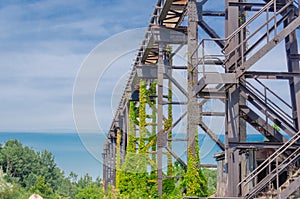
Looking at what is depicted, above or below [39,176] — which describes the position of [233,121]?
below

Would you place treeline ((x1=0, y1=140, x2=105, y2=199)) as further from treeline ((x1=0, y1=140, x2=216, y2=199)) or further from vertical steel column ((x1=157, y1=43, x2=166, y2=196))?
vertical steel column ((x1=157, y1=43, x2=166, y2=196))

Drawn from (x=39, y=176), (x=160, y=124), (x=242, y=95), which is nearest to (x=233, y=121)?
(x=242, y=95)

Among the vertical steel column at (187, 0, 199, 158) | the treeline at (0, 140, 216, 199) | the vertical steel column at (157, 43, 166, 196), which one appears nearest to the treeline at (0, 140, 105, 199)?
the treeline at (0, 140, 216, 199)

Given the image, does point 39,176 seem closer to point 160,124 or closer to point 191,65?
point 160,124

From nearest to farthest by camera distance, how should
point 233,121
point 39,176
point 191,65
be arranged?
point 233,121
point 191,65
point 39,176

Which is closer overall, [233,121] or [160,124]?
[233,121]

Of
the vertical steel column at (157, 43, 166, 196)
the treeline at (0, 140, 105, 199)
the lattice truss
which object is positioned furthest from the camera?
the treeline at (0, 140, 105, 199)

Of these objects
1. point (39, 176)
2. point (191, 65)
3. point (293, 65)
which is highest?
point (39, 176)

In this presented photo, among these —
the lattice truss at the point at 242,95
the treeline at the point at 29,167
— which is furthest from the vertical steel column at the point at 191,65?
the treeline at the point at 29,167

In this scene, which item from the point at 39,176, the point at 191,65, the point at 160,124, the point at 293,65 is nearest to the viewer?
the point at 293,65

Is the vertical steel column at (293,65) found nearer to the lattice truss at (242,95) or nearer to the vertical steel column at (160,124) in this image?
the lattice truss at (242,95)

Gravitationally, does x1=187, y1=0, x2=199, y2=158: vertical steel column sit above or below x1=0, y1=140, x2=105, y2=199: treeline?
below

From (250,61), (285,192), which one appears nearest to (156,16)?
(250,61)

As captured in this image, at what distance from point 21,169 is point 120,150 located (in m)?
51.8
